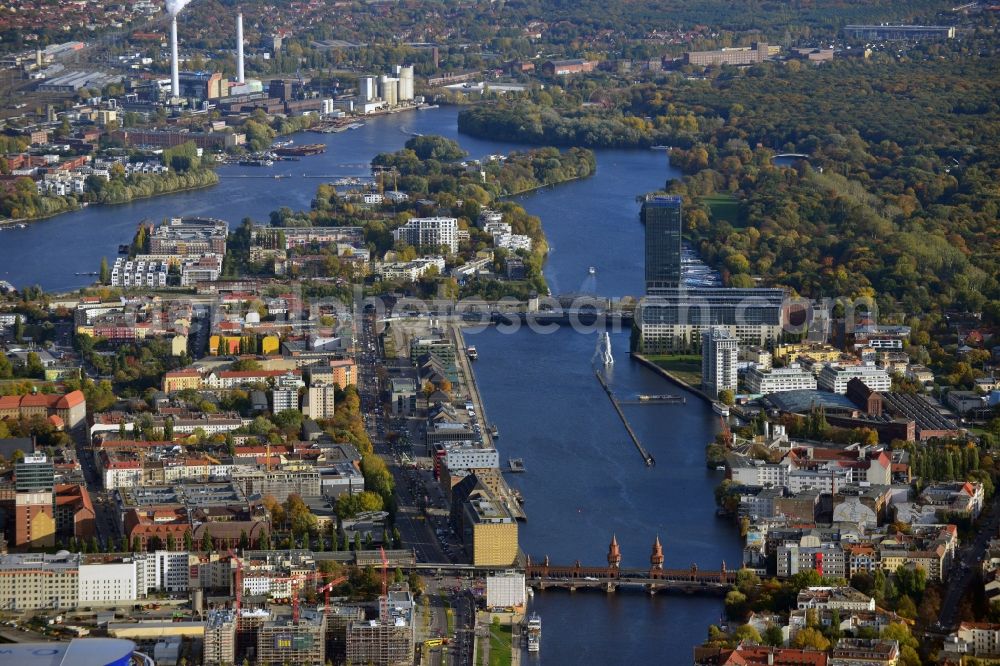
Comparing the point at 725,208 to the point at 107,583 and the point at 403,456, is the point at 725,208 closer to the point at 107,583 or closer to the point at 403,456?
the point at 403,456

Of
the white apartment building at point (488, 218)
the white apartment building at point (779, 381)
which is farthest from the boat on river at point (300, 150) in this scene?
the white apartment building at point (779, 381)

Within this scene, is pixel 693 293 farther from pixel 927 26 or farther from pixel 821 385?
pixel 927 26

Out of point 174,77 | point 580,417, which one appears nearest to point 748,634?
point 580,417

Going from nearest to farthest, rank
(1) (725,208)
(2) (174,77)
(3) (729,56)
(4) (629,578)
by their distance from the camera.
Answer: (4) (629,578) → (1) (725,208) → (2) (174,77) → (3) (729,56)

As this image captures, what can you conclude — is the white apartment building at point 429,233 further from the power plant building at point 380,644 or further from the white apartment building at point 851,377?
the power plant building at point 380,644

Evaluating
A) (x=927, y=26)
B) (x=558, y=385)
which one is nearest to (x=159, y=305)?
(x=558, y=385)

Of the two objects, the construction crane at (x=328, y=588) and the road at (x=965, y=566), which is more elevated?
the construction crane at (x=328, y=588)

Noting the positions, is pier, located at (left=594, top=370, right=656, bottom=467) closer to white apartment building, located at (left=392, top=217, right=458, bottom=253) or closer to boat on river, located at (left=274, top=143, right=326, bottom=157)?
white apartment building, located at (left=392, top=217, right=458, bottom=253)

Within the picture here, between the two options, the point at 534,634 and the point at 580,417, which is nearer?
the point at 534,634
